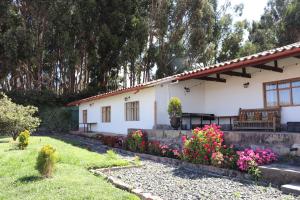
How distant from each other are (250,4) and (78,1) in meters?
17.4

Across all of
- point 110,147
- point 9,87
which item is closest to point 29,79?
point 9,87

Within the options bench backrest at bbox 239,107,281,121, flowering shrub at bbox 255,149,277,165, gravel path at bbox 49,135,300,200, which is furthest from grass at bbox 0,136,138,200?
bench backrest at bbox 239,107,281,121

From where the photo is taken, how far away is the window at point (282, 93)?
1022cm

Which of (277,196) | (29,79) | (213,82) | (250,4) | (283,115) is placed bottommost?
(277,196)

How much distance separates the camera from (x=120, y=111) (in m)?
16.6

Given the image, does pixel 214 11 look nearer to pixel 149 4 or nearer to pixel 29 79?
pixel 149 4

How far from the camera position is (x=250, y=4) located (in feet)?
103

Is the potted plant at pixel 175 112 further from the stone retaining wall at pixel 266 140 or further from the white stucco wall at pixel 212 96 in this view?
the stone retaining wall at pixel 266 140

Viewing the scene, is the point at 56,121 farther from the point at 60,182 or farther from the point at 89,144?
the point at 60,182

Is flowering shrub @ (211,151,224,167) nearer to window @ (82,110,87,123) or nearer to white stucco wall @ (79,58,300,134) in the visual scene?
white stucco wall @ (79,58,300,134)

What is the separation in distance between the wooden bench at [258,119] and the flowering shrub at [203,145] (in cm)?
236

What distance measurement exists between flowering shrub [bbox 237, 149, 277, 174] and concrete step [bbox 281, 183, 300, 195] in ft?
2.99

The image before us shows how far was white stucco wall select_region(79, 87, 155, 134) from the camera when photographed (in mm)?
13789

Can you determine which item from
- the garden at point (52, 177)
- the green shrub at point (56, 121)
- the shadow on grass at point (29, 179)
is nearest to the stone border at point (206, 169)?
the garden at point (52, 177)
